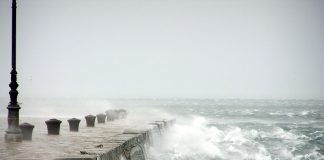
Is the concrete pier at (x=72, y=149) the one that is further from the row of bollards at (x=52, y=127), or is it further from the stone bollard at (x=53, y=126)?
the stone bollard at (x=53, y=126)

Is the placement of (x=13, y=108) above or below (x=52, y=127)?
above

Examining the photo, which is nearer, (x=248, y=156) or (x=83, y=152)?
(x=83, y=152)

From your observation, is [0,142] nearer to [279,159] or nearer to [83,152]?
[83,152]

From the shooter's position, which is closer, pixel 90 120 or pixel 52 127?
pixel 52 127

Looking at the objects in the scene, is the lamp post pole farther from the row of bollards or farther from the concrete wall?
the concrete wall

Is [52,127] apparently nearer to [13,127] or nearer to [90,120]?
[13,127]

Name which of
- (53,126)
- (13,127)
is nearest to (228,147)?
(53,126)

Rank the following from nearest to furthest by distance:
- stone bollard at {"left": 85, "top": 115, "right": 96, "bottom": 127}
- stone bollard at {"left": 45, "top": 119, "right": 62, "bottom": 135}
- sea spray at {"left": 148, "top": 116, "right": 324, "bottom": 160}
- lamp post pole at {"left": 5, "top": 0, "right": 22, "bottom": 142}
→ lamp post pole at {"left": 5, "top": 0, "right": 22, "bottom": 142}
stone bollard at {"left": 45, "top": 119, "right": 62, "bottom": 135}
stone bollard at {"left": 85, "top": 115, "right": 96, "bottom": 127}
sea spray at {"left": 148, "top": 116, "right": 324, "bottom": 160}

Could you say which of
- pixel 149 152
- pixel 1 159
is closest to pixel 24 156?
pixel 1 159

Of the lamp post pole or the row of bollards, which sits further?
the row of bollards

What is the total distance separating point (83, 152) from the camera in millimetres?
9320

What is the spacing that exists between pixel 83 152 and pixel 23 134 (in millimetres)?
4288

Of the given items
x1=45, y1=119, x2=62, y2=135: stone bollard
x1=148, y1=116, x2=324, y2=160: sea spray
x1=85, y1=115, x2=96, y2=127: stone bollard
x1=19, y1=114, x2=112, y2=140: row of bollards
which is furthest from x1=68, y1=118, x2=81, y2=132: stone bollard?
x1=148, y1=116, x2=324, y2=160: sea spray

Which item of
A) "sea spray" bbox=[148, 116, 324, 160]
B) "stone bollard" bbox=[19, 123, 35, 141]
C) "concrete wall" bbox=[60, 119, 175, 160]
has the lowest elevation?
"sea spray" bbox=[148, 116, 324, 160]
